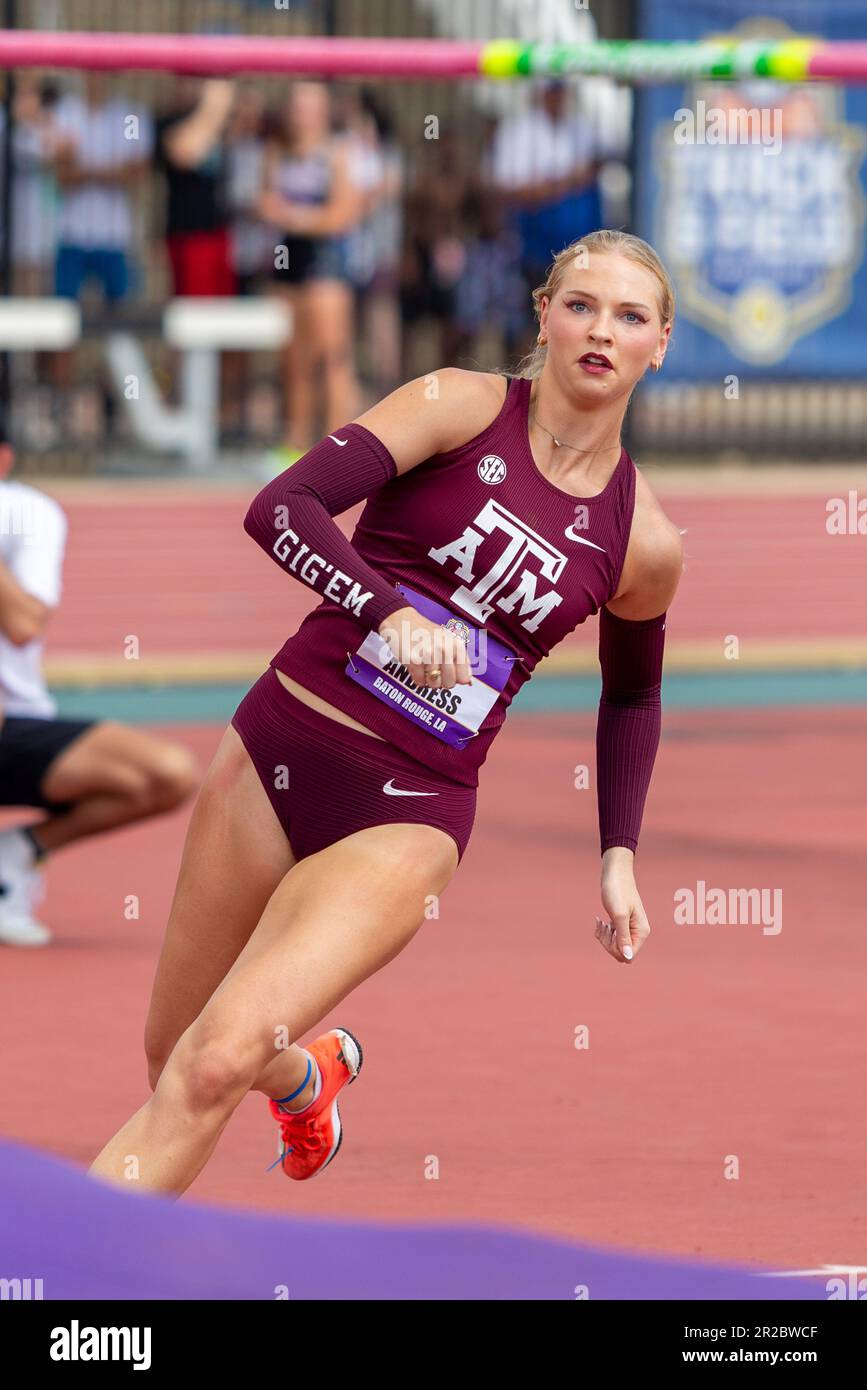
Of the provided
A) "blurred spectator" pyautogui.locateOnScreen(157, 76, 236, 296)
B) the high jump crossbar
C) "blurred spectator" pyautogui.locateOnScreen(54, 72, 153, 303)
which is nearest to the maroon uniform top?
the high jump crossbar

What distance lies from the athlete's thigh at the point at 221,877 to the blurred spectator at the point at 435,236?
13.6 metres

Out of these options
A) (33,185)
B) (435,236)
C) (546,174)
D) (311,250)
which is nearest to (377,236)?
(435,236)

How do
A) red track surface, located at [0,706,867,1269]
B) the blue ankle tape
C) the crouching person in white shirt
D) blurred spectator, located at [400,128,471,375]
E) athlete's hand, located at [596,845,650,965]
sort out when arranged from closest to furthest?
athlete's hand, located at [596,845,650,965] < the blue ankle tape < red track surface, located at [0,706,867,1269] < the crouching person in white shirt < blurred spectator, located at [400,128,471,375]

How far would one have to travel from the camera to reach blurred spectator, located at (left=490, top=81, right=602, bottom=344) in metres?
17.8

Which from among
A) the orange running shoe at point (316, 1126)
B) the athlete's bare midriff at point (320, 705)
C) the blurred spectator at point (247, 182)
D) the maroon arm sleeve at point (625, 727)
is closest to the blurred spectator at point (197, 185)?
the blurred spectator at point (247, 182)

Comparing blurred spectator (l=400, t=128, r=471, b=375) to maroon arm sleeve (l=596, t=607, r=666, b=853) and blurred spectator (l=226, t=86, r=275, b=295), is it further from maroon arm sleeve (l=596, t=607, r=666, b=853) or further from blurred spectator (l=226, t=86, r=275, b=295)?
maroon arm sleeve (l=596, t=607, r=666, b=853)

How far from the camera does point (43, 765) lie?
780 cm

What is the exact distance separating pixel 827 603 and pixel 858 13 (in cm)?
544

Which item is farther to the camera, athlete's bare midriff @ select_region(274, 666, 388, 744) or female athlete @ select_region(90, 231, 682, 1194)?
athlete's bare midriff @ select_region(274, 666, 388, 744)

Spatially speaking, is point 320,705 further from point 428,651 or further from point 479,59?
point 479,59

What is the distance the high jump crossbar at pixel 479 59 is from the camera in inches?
329

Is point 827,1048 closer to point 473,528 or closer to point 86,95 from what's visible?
point 473,528

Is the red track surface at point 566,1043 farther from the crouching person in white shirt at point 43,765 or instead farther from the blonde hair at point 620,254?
the blonde hair at point 620,254

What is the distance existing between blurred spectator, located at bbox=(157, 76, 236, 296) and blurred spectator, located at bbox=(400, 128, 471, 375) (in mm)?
1331
